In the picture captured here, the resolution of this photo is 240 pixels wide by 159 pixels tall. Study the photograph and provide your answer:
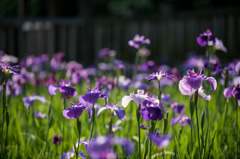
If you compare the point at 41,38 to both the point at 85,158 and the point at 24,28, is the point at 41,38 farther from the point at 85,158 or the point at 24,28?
the point at 85,158

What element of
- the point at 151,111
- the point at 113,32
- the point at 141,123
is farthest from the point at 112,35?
the point at 151,111

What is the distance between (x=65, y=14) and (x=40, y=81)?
14.4m

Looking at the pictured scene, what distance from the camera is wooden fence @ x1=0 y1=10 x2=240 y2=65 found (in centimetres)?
498

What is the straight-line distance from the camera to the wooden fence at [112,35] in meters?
4.98

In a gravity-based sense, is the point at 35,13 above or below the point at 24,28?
above

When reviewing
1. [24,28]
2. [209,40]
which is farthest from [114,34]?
[209,40]

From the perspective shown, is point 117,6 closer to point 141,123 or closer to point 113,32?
point 113,32

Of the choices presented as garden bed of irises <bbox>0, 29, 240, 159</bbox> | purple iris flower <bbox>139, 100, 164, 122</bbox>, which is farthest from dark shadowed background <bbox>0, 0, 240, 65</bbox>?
purple iris flower <bbox>139, 100, 164, 122</bbox>

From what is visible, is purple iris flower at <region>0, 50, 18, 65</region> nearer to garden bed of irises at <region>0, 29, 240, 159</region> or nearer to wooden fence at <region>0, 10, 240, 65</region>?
garden bed of irises at <region>0, 29, 240, 159</region>

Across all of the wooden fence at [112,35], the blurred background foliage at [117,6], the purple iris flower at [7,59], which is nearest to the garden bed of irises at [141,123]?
the purple iris flower at [7,59]

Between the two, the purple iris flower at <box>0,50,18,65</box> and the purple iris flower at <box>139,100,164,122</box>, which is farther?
the purple iris flower at <box>0,50,18,65</box>

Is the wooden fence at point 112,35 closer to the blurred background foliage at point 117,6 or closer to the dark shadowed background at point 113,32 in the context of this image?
the dark shadowed background at point 113,32

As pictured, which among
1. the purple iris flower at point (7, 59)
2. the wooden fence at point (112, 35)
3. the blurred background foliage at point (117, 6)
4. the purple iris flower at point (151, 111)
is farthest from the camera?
the blurred background foliage at point (117, 6)

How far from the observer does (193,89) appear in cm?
79
